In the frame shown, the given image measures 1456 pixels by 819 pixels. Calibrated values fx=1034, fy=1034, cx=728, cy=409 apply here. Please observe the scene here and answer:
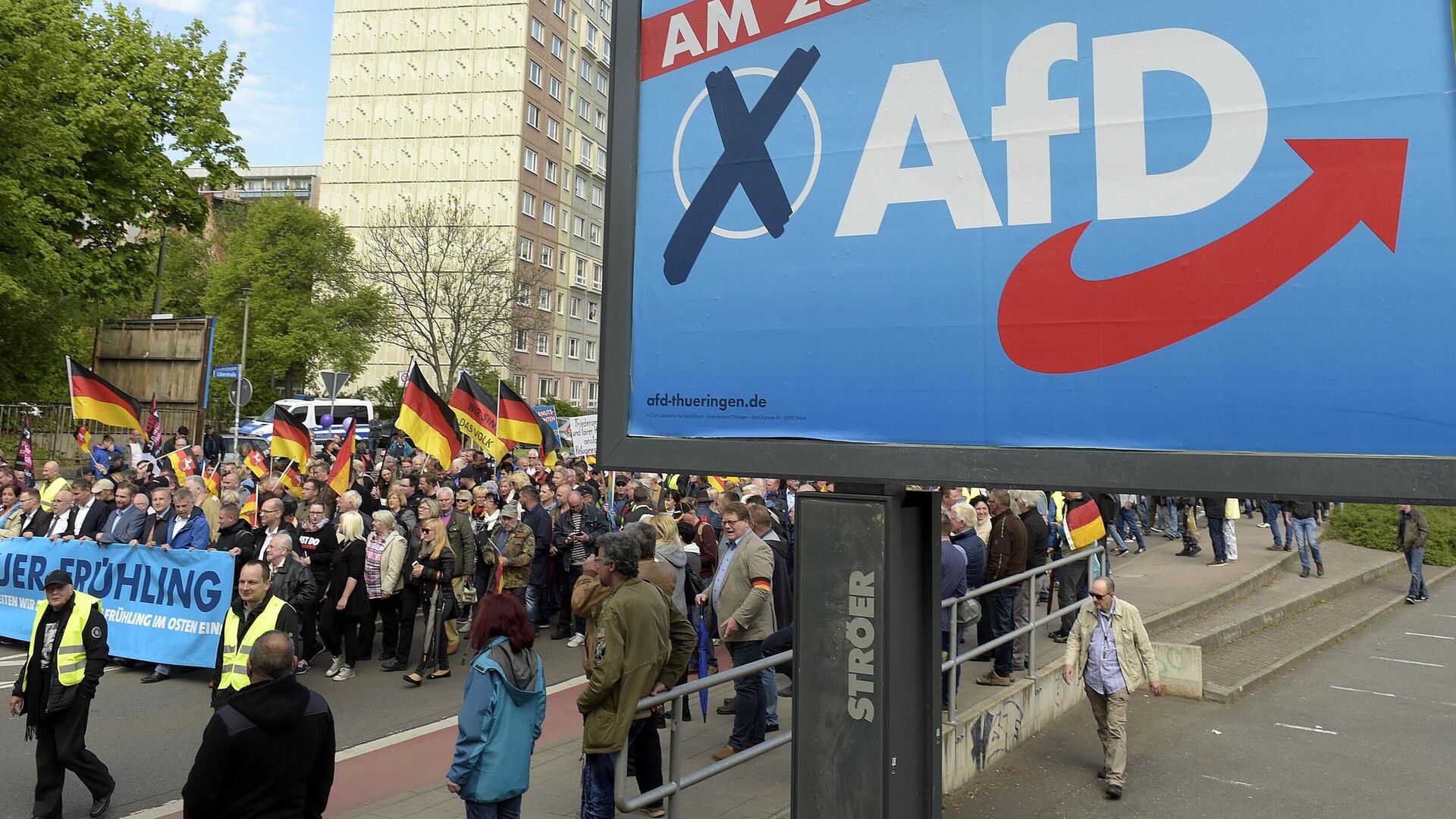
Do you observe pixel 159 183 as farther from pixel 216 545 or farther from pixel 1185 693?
pixel 1185 693

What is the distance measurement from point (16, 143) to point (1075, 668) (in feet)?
92.6

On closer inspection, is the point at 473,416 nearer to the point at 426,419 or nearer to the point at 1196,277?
the point at 426,419

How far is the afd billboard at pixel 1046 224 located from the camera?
3.46 metres

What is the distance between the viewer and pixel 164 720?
9.59 m

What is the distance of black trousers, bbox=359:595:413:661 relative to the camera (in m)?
11.7

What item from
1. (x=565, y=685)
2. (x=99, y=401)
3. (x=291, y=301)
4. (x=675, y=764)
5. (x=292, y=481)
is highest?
(x=291, y=301)

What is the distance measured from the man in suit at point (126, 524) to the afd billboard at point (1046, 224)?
10009 mm

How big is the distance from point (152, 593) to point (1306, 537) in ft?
63.3

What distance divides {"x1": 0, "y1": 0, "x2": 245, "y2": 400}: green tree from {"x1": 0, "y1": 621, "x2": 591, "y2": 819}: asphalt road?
1882 cm

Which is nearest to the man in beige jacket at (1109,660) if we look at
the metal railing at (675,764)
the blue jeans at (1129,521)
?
the metal railing at (675,764)

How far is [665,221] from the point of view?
15.1 ft

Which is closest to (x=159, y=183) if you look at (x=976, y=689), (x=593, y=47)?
(x=976, y=689)

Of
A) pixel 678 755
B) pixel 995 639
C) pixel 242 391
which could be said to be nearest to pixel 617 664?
→ pixel 678 755

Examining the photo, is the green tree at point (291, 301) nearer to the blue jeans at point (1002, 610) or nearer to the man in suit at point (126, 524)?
the man in suit at point (126, 524)
